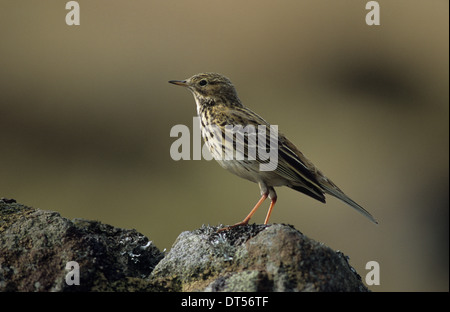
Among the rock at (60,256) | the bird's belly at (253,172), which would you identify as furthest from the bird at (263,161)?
the rock at (60,256)

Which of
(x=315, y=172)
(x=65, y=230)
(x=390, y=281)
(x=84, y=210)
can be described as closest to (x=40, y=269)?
(x=65, y=230)

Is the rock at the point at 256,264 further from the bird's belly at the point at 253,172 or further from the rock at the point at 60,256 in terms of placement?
the bird's belly at the point at 253,172

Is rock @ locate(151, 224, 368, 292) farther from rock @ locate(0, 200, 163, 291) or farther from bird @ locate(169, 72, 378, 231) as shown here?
bird @ locate(169, 72, 378, 231)

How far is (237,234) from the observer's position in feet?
19.8

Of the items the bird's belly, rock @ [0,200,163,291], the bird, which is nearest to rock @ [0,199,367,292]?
rock @ [0,200,163,291]

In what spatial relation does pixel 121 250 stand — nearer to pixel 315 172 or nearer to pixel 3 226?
pixel 3 226

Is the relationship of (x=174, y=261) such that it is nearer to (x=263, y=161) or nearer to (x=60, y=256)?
(x=60, y=256)

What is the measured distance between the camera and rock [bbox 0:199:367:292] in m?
5.34

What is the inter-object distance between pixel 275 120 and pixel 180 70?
3.58 metres

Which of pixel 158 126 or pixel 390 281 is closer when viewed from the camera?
pixel 390 281

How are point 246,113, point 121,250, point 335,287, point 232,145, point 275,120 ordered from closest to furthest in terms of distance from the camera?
point 335,287 < point 121,250 < point 232,145 < point 246,113 < point 275,120

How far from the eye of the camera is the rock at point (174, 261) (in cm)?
534

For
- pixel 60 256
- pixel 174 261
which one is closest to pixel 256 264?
pixel 174 261

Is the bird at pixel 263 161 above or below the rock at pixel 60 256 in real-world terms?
above
